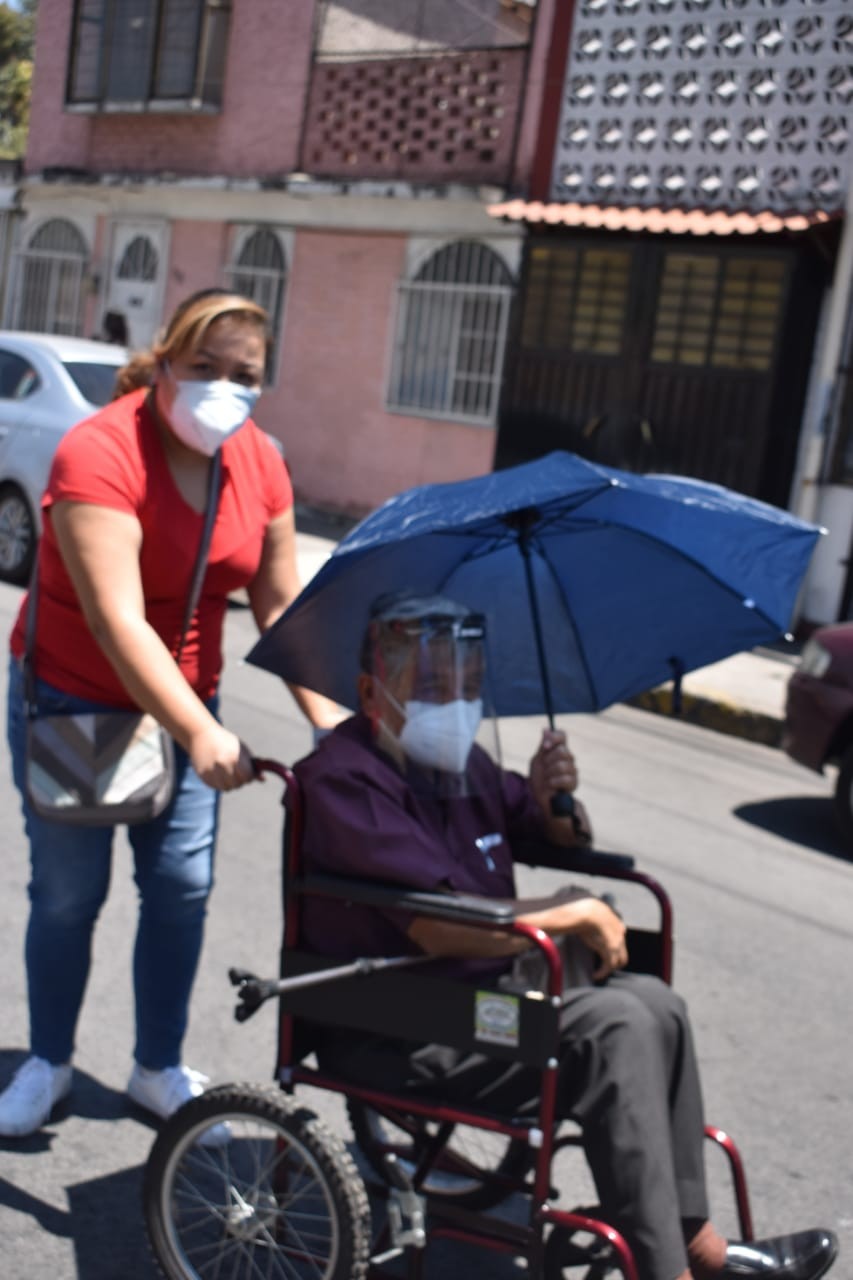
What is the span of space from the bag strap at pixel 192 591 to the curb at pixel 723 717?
22.0 feet

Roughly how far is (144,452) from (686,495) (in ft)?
3.65

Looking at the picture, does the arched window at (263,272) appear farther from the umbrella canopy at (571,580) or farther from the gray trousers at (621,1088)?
the gray trousers at (621,1088)

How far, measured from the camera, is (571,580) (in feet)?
11.4

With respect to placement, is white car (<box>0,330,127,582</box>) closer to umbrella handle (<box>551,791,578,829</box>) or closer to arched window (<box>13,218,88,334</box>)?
umbrella handle (<box>551,791,578,829</box>)

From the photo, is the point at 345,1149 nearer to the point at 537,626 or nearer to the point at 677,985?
the point at 537,626

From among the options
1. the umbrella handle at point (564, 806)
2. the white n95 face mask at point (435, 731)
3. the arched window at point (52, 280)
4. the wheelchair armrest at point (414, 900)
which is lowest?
the wheelchair armrest at point (414, 900)

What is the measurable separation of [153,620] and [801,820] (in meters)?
4.92

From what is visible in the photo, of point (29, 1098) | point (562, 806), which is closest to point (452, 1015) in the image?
point (562, 806)

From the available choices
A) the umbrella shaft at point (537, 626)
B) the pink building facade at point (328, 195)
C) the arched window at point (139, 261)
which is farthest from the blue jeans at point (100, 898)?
the arched window at point (139, 261)

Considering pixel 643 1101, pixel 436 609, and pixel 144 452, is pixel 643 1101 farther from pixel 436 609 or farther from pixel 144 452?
pixel 144 452

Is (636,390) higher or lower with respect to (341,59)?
lower

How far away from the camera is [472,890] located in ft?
9.87

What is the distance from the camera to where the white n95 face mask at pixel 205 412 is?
3.22 meters

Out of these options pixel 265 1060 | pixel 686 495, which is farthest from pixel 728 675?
pixel 686 495
